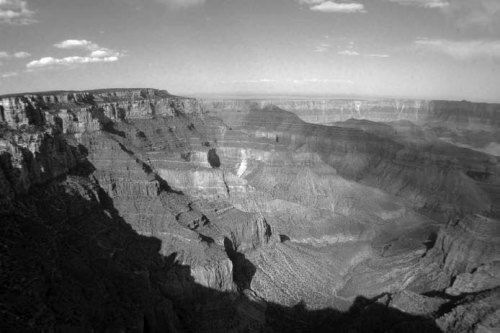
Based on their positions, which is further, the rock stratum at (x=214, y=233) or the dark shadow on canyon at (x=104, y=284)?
the rock stratum at (x=214, y=233)

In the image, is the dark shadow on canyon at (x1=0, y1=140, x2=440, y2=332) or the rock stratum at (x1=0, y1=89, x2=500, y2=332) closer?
the dark shadow on canyon at (x1=0, y1=140, x2=440, y2=332)

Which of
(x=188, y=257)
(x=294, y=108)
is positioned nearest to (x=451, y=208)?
(x=188, y=257)

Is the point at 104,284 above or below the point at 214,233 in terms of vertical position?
above

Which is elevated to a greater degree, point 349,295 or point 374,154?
point 374,154

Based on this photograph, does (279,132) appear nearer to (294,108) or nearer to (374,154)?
(374,154)
